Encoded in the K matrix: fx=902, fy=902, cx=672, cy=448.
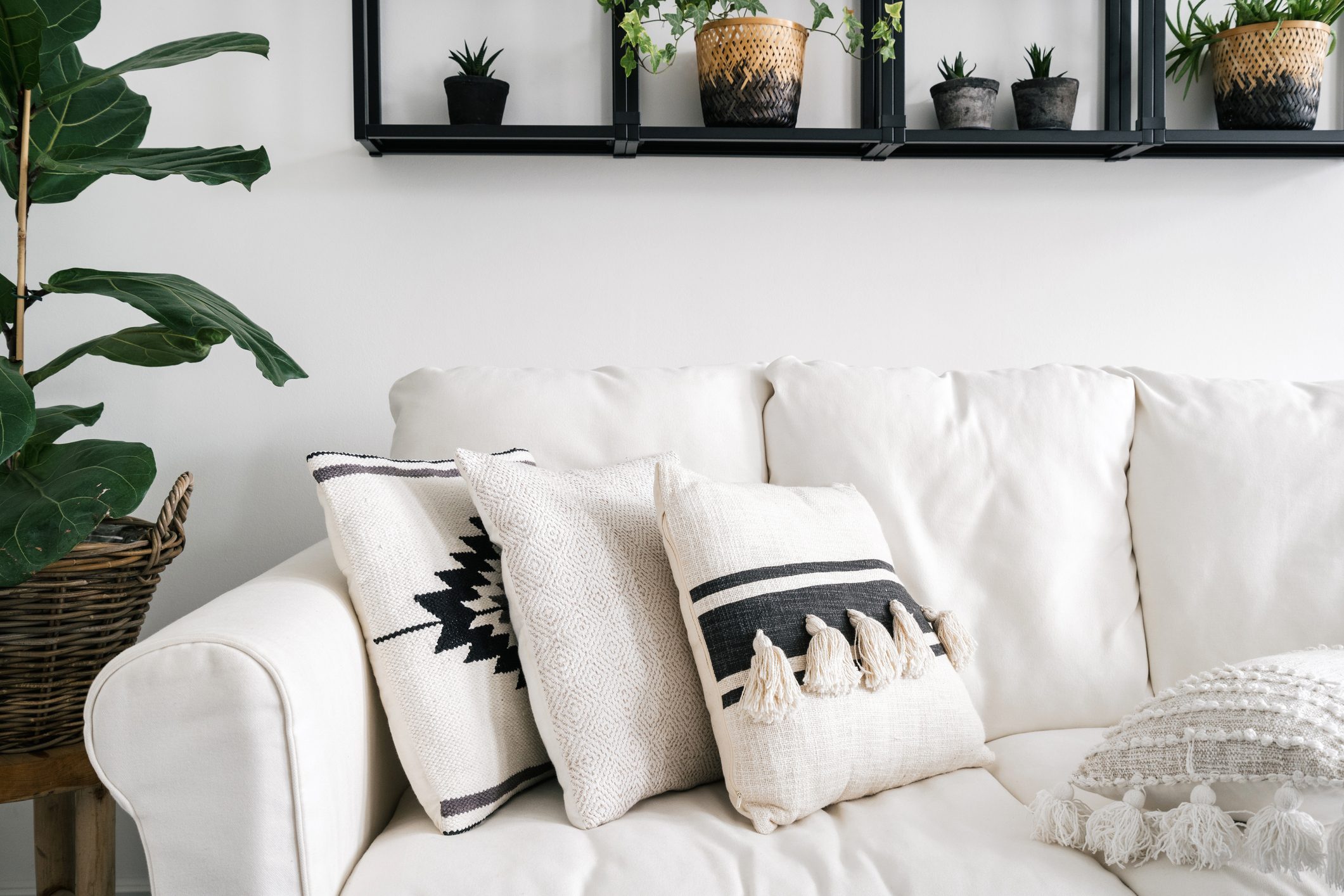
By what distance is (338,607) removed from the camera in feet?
3.07

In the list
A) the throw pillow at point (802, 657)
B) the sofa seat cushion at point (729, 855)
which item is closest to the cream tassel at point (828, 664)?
the throw pillow at point (802, 657)

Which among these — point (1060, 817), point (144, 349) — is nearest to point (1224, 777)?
point (1060, 817)

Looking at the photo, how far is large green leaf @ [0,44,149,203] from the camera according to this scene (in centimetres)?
121

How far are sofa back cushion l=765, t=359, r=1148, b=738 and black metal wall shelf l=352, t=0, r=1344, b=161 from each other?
0.46 m

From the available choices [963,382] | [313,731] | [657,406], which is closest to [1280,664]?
[963,382]

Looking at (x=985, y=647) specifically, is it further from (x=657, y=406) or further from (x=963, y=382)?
(x=657, y=406)

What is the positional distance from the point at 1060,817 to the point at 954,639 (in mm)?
258

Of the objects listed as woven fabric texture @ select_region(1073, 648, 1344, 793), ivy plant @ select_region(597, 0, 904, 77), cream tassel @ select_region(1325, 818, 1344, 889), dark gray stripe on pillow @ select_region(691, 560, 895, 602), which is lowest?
cream tassel @ select_region(1325, 818, 1344, 889)

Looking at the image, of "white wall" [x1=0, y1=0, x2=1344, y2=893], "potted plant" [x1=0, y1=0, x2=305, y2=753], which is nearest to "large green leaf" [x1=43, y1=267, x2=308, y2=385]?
"potted plant" [x1=0, y1=0, x2=305, y2=753]

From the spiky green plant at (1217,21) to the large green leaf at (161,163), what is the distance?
159 cm

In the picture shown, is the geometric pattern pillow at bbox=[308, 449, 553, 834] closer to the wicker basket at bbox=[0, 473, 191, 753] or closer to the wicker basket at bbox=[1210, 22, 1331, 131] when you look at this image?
the wicker basket at bbox=[0, 473, 191, 753]

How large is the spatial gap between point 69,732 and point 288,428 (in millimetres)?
644

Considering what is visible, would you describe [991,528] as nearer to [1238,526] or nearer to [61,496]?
[1238,526]

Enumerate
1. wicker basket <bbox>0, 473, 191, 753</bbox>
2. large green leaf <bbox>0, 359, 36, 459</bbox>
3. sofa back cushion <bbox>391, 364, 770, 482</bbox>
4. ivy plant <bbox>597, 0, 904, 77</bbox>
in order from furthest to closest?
ivy plant <bbox>597, 0, 904, 77</bbox> → sofa back cushion <bbox>391, 364, 770, 482</bbox> → wicker basket <bbox>0, 473, 191, 753</bbox> → large green leaf <bbox>0, 359, 36, 459</bbox>
